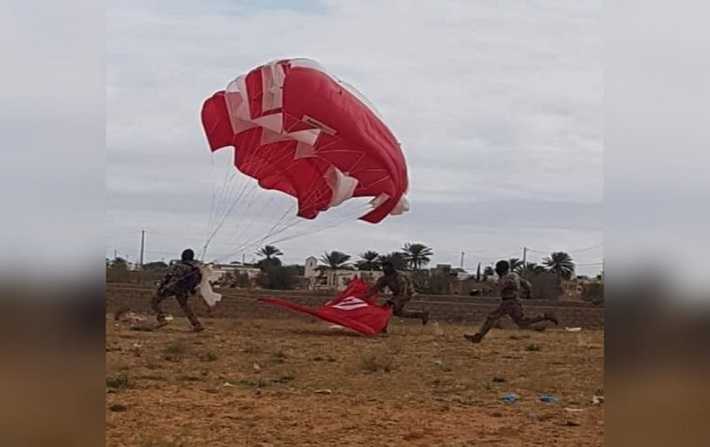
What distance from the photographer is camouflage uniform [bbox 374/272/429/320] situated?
445 inches

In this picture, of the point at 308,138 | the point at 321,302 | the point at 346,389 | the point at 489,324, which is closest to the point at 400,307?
the point at 489,324

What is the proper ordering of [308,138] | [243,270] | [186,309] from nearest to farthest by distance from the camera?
1. [308,138]
2. [186,309]
3. [243,270]

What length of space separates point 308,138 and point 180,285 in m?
3.29

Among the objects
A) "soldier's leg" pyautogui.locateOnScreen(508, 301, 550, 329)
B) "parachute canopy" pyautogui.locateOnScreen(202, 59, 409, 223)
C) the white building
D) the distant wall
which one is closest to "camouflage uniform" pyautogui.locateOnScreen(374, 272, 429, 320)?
"soldier's leg" pyautogui.locateOnScreen(508, 301, 550, 329)

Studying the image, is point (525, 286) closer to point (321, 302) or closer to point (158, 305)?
point (321, 302)

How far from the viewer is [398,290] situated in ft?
37.6

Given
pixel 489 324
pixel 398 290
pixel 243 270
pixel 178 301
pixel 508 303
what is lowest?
pixel 489 324

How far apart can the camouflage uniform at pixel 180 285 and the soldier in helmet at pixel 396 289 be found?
2.00m

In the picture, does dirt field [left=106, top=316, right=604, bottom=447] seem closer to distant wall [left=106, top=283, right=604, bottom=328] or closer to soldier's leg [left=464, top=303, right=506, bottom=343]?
soldier's leg [left=464, top=303, right=506, bottom=343]

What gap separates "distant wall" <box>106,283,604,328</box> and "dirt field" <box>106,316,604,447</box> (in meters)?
1.01

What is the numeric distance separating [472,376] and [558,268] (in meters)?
6.08

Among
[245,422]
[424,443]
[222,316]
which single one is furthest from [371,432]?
[222,316]

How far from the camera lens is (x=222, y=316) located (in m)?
13.1
